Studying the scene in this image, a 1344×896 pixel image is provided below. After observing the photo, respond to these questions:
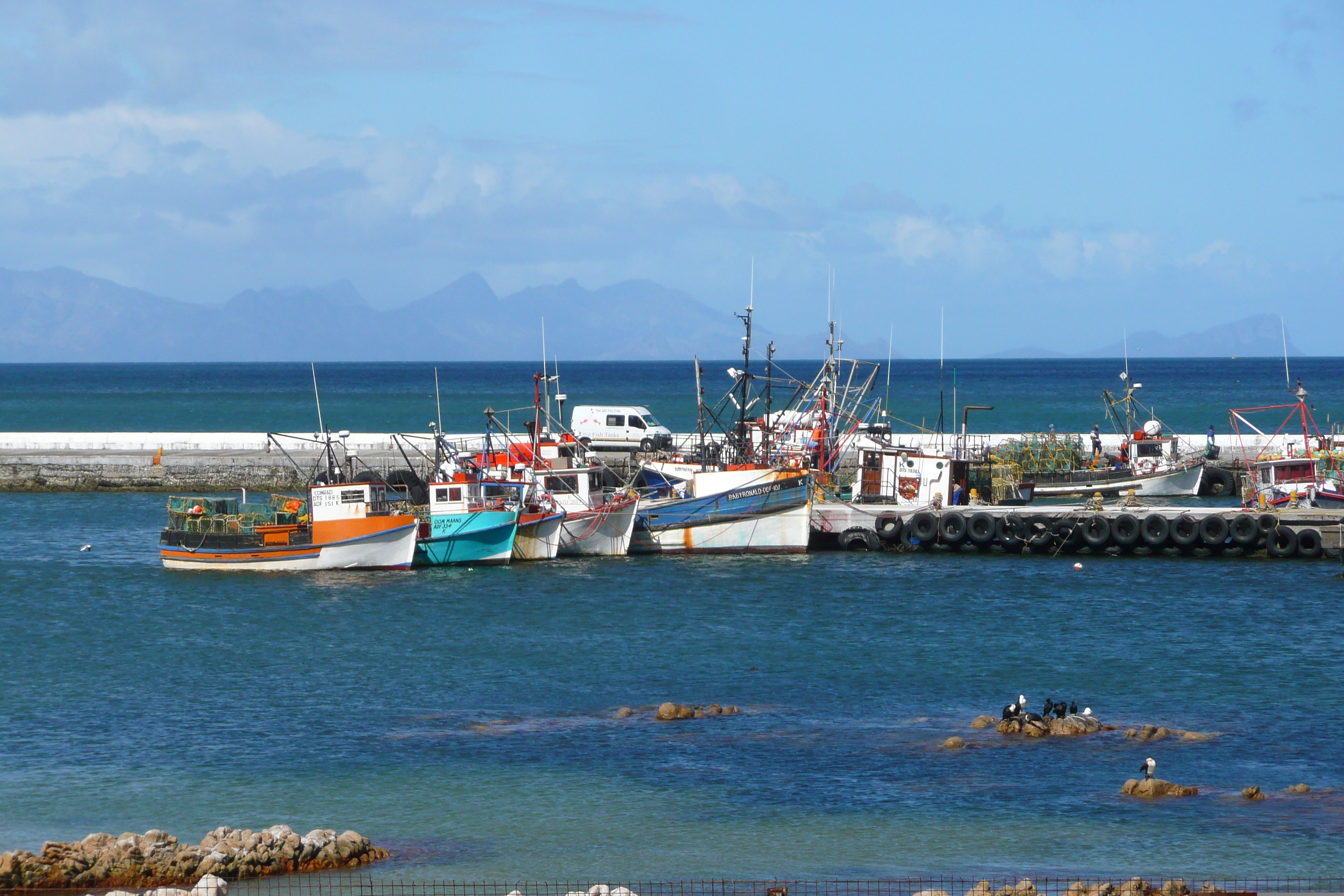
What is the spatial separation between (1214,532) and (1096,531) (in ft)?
11.1

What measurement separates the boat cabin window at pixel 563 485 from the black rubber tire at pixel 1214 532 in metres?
18.9

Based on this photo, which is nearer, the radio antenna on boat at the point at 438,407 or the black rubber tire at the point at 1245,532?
the black rubber tire at the point at 1245,532

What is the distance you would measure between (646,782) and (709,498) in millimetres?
23559

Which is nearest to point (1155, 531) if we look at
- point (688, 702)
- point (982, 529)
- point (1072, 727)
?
point (982, 529)

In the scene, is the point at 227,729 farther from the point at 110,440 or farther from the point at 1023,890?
the point at 110,440

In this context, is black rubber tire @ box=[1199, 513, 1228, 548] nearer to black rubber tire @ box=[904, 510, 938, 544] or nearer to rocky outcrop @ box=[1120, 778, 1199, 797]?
black rubber tire @ box=[904, 510, 938, 544]

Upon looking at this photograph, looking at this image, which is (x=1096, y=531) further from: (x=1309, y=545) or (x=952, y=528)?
(x=1309, y=545)

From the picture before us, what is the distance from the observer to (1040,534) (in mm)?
Result: 43375

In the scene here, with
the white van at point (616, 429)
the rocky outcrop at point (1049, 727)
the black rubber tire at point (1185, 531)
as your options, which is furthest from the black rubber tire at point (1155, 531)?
the white van at point (616, 429)

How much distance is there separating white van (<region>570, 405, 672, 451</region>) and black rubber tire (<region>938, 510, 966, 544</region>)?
2297cm

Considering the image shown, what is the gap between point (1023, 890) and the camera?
46.7 feet

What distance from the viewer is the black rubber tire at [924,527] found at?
43.5 meters

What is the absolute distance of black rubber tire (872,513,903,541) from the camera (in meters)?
43.8

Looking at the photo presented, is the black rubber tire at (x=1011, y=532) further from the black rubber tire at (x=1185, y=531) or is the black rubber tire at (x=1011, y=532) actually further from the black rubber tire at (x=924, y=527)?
the black rubber tire at (x=1185, y=531)
